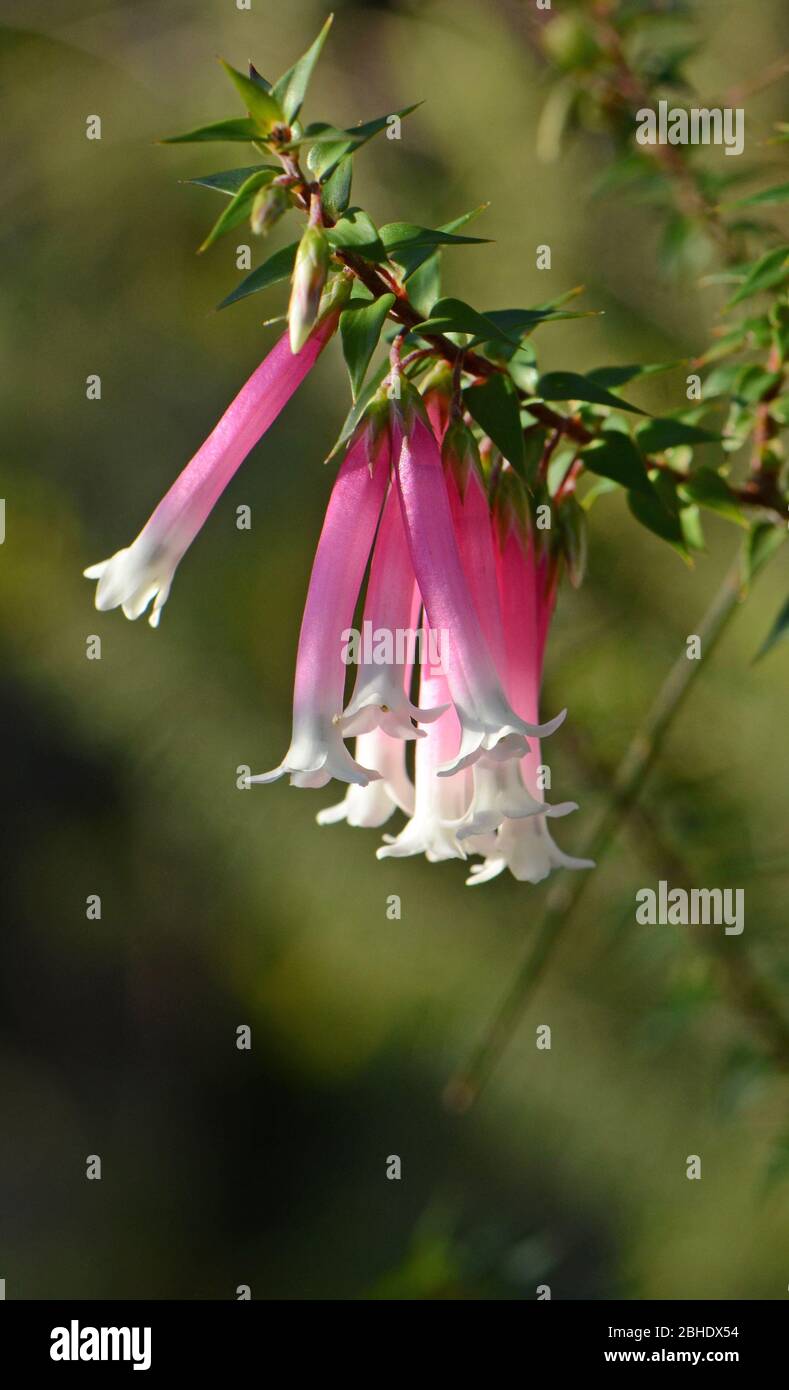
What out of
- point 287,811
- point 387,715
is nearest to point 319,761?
point 387,715

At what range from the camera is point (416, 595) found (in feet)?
1.62

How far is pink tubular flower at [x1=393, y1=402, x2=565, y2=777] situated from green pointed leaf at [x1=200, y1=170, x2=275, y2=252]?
0.09 m

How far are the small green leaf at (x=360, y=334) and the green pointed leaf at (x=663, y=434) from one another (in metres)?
0.17

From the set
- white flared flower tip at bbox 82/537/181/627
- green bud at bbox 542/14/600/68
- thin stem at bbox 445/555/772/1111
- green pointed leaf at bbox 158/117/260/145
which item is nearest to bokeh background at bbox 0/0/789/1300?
thin stem at bbox 445/555/772/1111

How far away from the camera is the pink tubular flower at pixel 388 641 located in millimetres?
463

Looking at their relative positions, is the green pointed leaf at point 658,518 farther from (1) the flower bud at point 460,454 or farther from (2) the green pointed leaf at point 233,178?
(2) the green pointed leaf at point 233,178

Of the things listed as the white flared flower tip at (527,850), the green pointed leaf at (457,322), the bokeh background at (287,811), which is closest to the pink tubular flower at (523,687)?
the white flared flower tip at (527,850)

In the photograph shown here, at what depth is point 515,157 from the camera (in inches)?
51.3

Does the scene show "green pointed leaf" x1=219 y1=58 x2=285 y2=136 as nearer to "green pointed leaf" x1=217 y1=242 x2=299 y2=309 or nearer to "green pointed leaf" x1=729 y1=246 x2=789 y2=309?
"green pointed leaf" x1=217 y1=242 x2=299 y2=309

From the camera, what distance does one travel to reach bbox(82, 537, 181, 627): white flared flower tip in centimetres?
47

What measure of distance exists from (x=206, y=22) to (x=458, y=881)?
1.15 meters

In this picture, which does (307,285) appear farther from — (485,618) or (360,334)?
(485,618)
